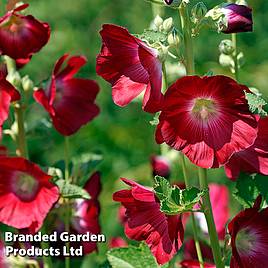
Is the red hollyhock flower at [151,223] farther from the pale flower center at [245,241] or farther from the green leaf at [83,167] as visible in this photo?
the green leaf at [83,167]

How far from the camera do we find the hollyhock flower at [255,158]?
1.54m

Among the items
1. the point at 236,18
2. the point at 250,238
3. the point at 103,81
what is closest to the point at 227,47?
the point at 236,18

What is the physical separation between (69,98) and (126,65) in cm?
48

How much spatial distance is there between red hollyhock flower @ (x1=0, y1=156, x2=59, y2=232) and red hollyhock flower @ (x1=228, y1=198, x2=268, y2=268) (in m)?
0.39

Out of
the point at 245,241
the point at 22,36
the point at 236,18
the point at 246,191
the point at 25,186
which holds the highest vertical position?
the point at 22,36

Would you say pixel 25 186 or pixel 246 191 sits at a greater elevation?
pixel 25 186

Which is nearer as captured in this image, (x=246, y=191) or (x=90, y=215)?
(x=246, y=191)

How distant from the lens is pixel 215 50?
3.44m

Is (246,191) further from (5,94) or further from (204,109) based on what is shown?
(5,94)

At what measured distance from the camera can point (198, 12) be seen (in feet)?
4.77

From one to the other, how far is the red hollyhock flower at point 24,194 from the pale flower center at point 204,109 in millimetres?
395

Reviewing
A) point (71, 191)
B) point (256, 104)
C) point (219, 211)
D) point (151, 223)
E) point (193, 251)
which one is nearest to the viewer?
point (256, 104)

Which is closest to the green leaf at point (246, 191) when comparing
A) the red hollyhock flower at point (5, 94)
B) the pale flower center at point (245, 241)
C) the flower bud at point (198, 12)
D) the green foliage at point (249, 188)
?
the green foliage at point (249, 188)

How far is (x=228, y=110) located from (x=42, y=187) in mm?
500
